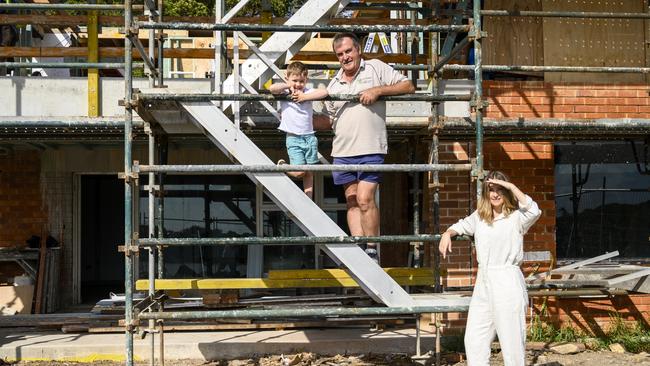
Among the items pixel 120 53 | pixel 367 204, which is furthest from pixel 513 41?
pixel 120 53

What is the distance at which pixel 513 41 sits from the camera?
978 cm

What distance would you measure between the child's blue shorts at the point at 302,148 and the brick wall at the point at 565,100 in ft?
10.2

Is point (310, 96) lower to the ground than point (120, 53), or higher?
lower

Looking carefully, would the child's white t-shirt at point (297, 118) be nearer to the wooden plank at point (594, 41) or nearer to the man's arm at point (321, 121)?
the man's arm at point (321, 121)

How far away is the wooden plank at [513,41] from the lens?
9.72m

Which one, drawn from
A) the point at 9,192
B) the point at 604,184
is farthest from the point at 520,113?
the point at 9,192

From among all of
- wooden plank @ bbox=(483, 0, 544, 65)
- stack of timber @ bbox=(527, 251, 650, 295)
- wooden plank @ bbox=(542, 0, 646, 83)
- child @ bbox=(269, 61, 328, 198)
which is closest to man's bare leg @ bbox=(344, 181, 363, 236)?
child @ bbox=(269, 61, 328, 198)

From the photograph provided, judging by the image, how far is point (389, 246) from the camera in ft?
38.3

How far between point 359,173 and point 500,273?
1.53 m

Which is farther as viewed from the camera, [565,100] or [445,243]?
[565,100]

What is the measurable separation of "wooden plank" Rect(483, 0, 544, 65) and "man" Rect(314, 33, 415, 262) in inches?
117

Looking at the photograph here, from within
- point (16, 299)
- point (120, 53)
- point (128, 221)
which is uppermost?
point (120, 53)

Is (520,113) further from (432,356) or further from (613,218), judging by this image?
(432,356)

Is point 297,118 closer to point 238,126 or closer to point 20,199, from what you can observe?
point 238,126
